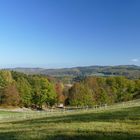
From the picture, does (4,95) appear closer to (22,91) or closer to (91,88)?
(22,91)

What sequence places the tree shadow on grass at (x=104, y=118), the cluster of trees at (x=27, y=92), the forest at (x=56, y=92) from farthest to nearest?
the forest at (x=56, y=92)
the cluster of trees at (x=27, y=92)
the tree shadow on grass at (x=104, y=118)

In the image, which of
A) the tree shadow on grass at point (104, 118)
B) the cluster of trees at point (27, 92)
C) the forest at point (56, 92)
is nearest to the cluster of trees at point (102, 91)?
the forest at point (56, 92)

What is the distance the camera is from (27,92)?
134000 millimetres

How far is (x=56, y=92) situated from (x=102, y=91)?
62.6ft

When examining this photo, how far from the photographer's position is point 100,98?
143 metres

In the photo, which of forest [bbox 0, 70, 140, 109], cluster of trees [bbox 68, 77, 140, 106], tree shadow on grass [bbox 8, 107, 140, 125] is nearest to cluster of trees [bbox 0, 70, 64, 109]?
forest [bbox 0, 70, 140, 109]

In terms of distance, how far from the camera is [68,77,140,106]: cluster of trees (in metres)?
136

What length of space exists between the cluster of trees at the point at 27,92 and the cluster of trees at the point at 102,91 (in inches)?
324

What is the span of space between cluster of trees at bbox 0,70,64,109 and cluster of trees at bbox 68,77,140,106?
8231 mm

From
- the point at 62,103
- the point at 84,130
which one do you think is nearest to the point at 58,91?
the point at 62,103

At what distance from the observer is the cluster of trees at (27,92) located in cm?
13075

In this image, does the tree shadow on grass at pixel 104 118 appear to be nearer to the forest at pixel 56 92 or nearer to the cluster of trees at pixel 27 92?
the forest at pixel 56 92

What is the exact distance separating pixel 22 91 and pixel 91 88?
99.6 ft

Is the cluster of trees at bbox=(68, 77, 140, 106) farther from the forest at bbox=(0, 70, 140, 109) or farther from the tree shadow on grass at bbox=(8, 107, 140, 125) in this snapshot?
the tree shadow on grass at bbox=(8, 107, 140, 125)
